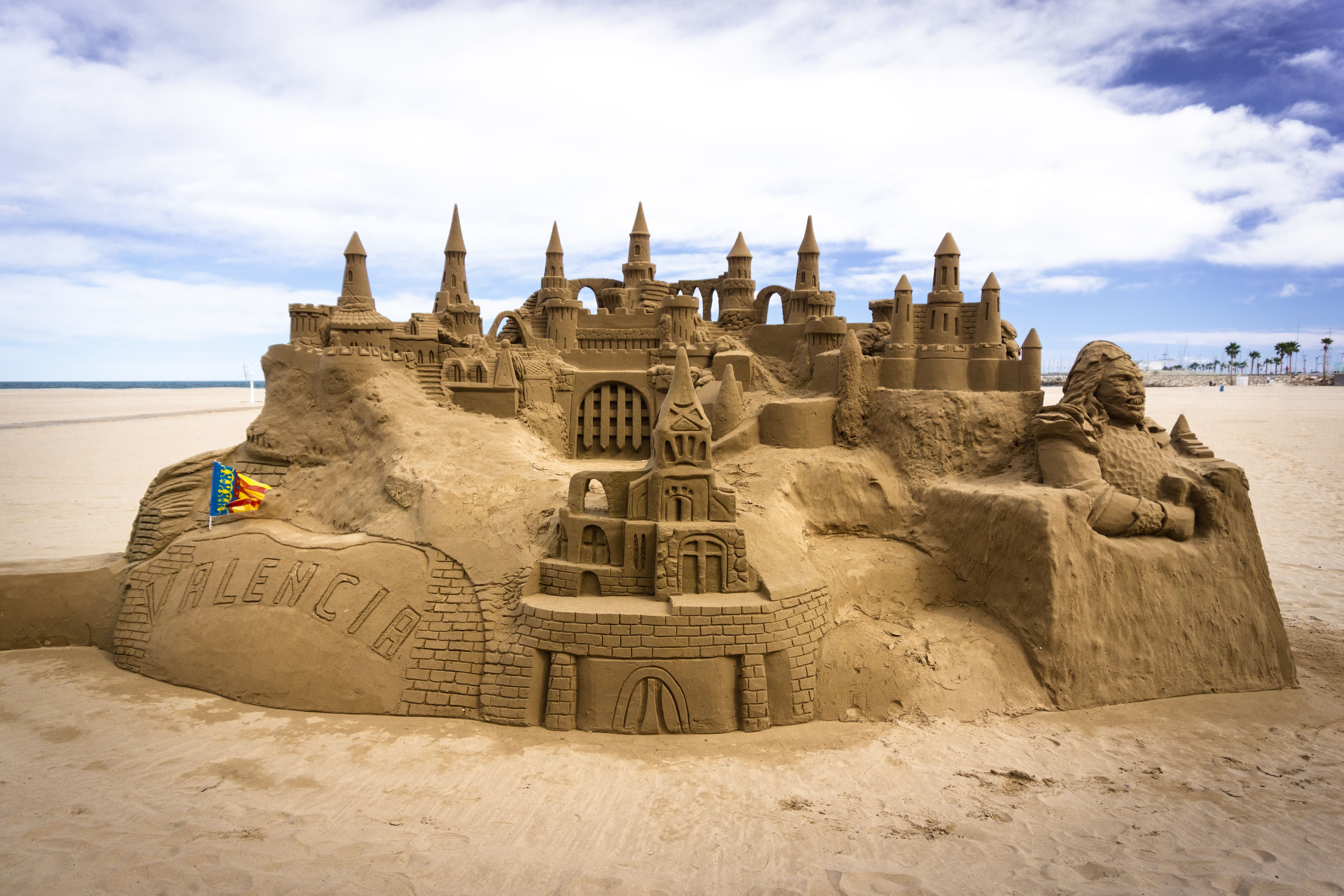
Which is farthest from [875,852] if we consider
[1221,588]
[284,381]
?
[284,381]

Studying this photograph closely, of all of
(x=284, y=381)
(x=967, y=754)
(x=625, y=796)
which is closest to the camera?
(x=625, y=796)

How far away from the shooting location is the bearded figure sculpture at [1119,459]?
1197cm

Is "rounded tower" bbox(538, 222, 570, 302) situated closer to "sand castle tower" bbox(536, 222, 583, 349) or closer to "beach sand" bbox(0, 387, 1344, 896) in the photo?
"sand castle tower" bbox(536, 222, 583, 349)

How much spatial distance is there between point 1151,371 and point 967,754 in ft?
382

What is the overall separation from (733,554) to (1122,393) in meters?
7.39

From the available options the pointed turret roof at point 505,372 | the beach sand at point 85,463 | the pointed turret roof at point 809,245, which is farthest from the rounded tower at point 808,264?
the beach sand at point 85,463

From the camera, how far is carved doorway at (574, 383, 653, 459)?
2045 centimetres

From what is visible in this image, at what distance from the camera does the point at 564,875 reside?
24.1 ft

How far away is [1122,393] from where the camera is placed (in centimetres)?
1276

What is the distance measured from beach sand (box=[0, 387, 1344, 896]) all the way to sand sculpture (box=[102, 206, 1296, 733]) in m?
0.57

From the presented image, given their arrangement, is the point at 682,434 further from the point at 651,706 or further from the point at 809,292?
the point at 809,292

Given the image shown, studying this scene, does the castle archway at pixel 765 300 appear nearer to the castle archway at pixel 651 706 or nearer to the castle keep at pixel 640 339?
the castle keep at pixel 640 339

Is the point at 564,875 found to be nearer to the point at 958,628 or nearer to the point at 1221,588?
the point at 958,628

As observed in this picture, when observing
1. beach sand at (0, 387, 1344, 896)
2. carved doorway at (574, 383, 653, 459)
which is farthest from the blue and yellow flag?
carved doorway at (574, 383, 653, 459)
